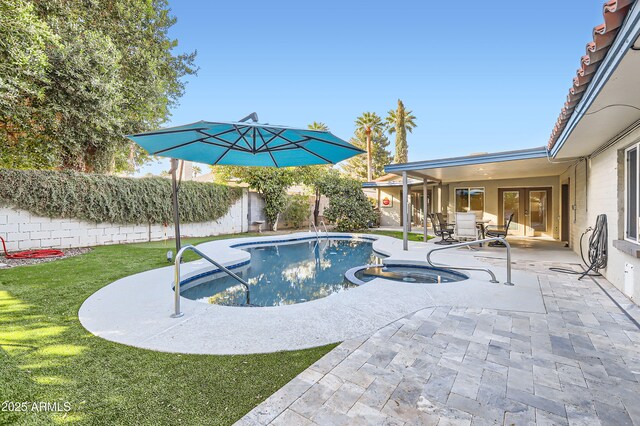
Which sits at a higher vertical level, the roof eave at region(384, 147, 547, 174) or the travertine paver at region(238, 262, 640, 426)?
the roof eave at region(384, 147, 547, 174)

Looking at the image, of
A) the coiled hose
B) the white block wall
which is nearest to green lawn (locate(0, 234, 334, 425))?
the coiled hose

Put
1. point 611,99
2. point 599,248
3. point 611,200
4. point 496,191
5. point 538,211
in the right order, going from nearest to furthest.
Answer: point 611,99 → point 611,200 → point 599,248 → point 538,211 → point 496,191

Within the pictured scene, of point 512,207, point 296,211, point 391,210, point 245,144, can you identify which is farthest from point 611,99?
point 391,210

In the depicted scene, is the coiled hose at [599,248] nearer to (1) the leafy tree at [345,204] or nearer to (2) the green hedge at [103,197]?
(1) the leafy tree at [345,204]

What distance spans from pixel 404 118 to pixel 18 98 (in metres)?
31.7

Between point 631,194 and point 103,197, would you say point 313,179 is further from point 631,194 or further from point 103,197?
point 631,194

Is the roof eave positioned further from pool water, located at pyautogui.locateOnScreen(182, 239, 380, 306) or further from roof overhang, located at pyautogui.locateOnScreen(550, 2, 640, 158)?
pool water, located at pyautogui.locateOnScreen(182, 239, 380, 306)

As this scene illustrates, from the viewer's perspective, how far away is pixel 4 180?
27.8 feet

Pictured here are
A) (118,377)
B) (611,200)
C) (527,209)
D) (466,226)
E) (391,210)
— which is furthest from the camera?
(391,210)

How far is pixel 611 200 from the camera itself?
5555 millimetres

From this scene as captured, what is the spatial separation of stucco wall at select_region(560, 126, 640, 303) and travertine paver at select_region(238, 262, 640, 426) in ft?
4.86

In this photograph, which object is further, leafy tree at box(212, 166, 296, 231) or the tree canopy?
leafy tree at box(212, 166, 296, 231)

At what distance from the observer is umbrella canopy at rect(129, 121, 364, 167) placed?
4434 millimetres

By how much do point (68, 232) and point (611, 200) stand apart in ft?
48.3
